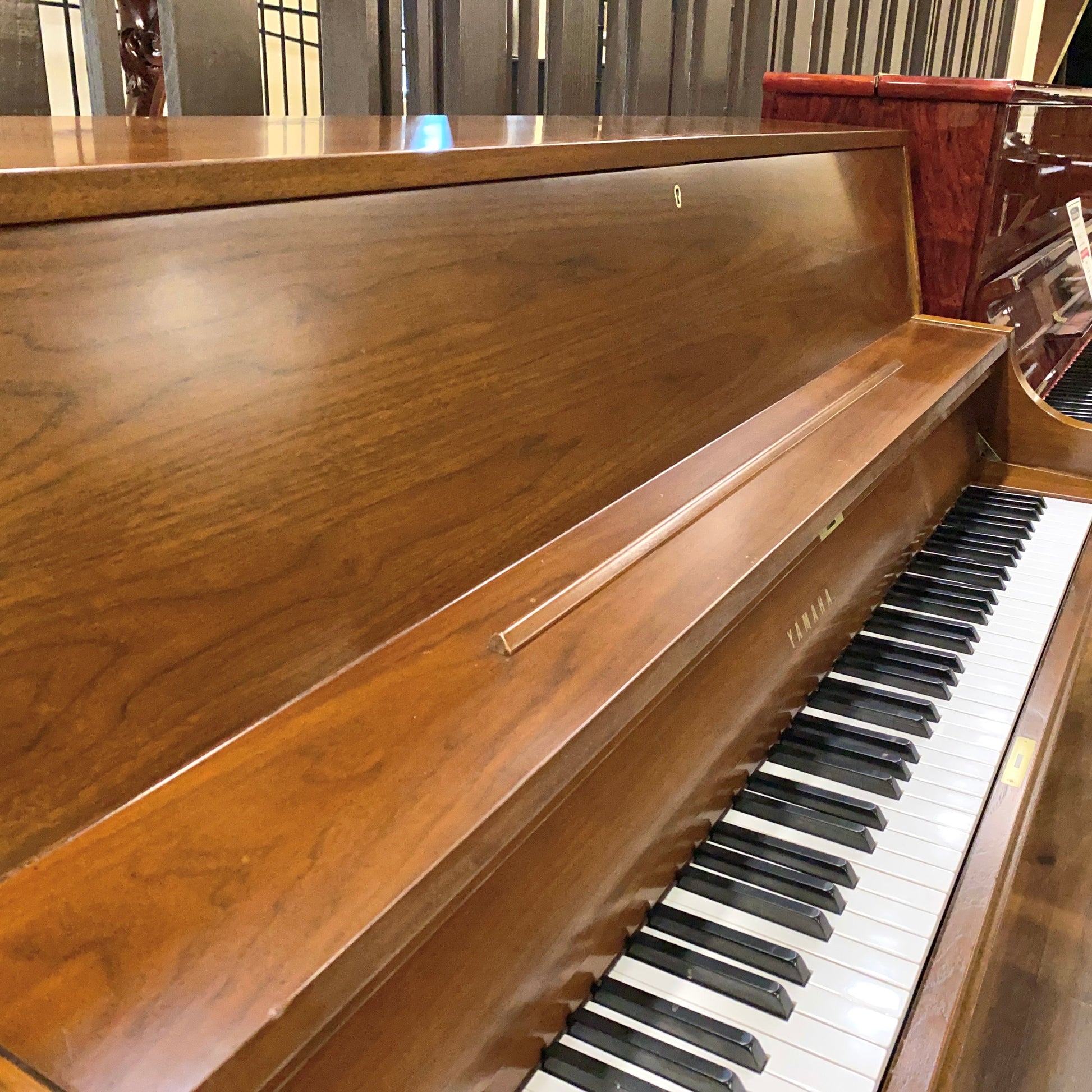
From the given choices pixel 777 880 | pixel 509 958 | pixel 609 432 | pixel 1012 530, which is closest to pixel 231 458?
pixel 509 958

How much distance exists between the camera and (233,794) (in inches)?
24.1

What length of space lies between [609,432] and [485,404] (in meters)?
0.22

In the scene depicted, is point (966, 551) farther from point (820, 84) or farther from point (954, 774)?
point (820, 84)

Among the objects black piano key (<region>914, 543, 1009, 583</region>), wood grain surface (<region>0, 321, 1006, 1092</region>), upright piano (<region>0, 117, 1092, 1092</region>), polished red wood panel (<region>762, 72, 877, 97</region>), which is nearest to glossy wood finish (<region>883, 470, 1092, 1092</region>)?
upright piano (<region>0, 117, 1092, 1092</region>)

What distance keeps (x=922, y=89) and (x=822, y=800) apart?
1.44 metres

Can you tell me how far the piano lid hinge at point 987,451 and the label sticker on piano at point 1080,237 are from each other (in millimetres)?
751

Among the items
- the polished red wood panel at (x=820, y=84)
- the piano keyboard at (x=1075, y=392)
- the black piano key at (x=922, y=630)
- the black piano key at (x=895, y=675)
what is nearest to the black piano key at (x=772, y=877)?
the black piano key at (x=895, y=675)

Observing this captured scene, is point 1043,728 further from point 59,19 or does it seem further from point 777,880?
point 59,19

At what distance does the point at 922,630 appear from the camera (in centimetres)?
151

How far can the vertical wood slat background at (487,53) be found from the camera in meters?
1.58

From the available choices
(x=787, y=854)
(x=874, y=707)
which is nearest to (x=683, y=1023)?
(x=787, y=854)

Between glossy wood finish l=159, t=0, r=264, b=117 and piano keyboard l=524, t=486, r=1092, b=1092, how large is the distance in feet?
4.28

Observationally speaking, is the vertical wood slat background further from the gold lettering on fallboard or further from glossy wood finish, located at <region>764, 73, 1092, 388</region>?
the gold lettering on fallboard

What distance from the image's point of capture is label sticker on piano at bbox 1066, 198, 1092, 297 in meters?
2.54
